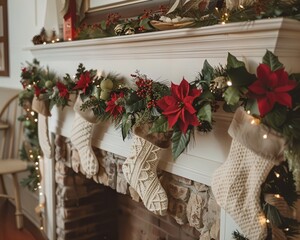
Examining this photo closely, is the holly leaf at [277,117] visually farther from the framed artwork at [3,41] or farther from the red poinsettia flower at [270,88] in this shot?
the framed artwork at [3,41]

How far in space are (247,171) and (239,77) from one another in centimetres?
31

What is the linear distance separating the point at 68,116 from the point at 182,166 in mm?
1004

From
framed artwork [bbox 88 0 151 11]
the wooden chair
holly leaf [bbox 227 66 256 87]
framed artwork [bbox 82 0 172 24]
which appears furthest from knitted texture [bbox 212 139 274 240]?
the wooden chair

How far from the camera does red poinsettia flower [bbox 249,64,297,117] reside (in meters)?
0.88

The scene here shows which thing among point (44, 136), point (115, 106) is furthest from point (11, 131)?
point (115, 106)

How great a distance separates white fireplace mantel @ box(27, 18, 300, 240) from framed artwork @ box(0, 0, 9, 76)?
1.70m

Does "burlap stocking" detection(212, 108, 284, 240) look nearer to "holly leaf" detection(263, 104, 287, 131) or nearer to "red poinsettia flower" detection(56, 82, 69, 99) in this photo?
"holly leaf" detection(263, 104, 287, 131)

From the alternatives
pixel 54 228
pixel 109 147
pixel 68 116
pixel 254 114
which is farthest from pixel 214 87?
pixel 54 228

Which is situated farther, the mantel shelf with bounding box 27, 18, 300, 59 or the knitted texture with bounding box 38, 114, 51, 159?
the knitted texture with bounding box 38, 114, 51, 159

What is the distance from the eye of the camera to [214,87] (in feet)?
3.49

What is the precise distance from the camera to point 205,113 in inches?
41.6

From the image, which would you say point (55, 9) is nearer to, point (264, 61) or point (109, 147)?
point (109, 147)

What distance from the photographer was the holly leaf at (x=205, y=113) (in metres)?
1.04

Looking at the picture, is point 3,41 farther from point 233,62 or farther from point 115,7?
point 233,62
